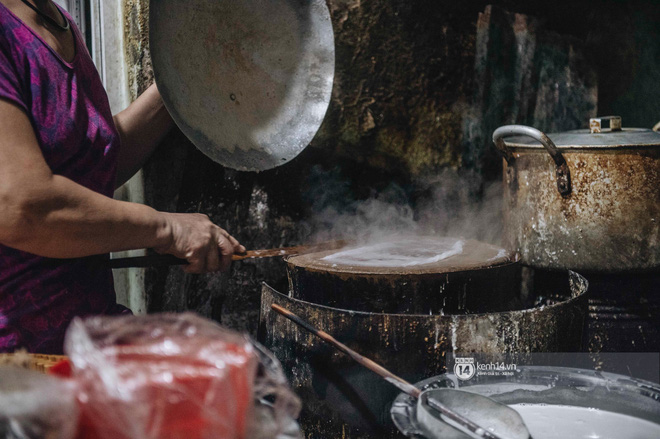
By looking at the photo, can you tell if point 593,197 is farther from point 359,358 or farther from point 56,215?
point 56,215

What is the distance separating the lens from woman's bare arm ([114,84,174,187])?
255 centimetres

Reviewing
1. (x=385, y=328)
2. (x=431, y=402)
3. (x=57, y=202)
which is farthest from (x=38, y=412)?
(x=385, y=328)

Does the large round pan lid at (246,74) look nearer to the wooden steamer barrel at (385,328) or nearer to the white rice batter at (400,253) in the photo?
the white rice batter at (400,253)

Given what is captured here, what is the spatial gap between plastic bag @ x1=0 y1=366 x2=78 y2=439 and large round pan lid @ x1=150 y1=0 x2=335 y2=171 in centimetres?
169

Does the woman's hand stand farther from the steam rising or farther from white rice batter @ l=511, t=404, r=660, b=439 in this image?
white rice batter @ l=511, t=404, r=660, b=439

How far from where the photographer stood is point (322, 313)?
6.86ft

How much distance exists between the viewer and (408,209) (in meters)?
3.41

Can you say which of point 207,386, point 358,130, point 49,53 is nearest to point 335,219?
point 358,130

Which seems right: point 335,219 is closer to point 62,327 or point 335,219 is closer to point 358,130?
point 358,130

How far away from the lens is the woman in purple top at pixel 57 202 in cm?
152

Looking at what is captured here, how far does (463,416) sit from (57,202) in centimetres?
116

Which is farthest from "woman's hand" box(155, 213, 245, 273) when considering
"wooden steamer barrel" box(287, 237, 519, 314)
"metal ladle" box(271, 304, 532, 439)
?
"metal ladle" box(271, 304, 532, 439)

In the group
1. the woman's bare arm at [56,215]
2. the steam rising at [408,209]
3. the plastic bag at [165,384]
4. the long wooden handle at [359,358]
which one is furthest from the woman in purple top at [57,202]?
the steam rising at [408,209]

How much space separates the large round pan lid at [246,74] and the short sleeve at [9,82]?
68cm
